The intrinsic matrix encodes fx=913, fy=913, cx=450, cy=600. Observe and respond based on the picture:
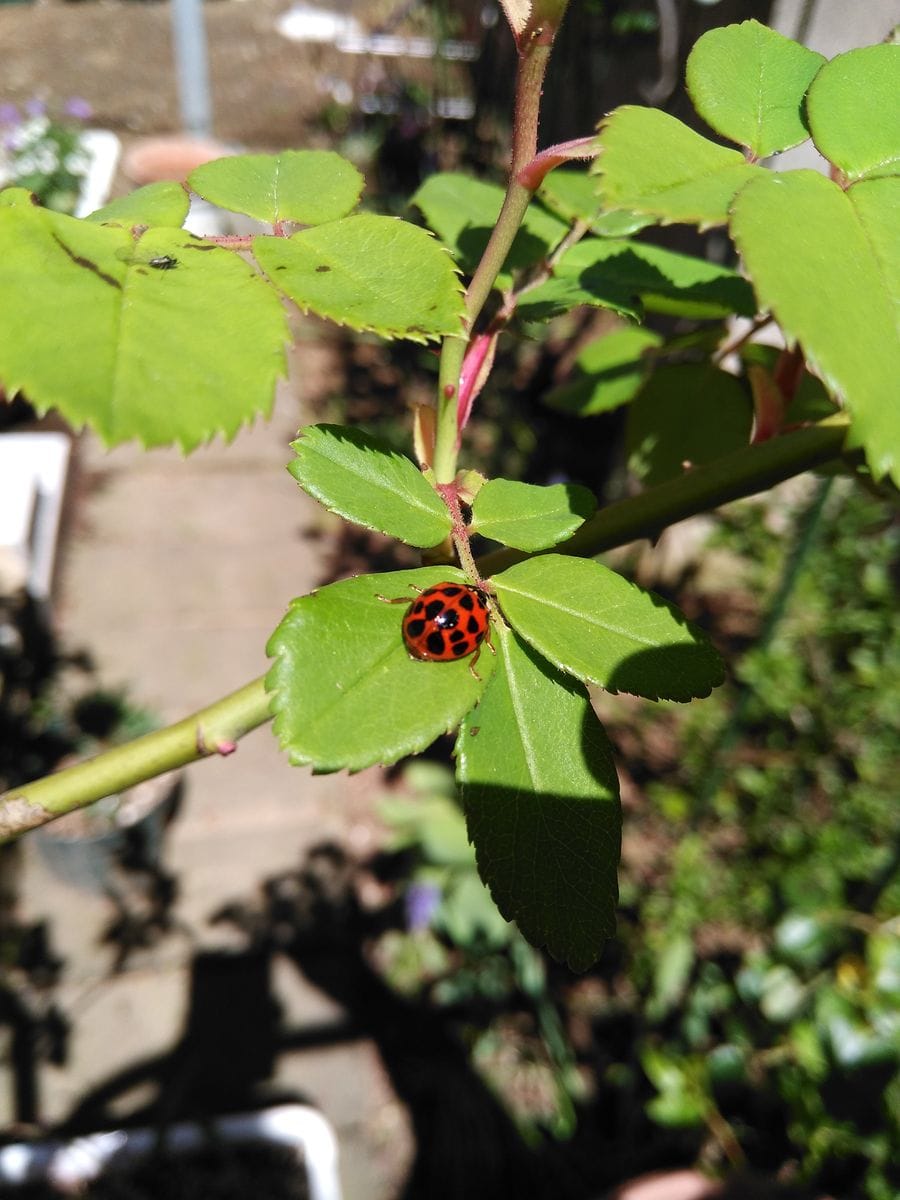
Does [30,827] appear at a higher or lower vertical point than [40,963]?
higher

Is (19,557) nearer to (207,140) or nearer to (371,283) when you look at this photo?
(371,283)

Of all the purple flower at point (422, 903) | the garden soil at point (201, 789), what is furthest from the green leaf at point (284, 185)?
the purple flower at point (422, 903)

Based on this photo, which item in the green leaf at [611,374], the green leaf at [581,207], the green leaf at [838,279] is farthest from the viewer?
the green leaf at [611,374]

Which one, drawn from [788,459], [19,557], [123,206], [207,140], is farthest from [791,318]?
[207,140]

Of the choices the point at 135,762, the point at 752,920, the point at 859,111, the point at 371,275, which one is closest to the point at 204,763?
the point at 752,920

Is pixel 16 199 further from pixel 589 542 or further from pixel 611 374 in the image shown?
pixel 611 374

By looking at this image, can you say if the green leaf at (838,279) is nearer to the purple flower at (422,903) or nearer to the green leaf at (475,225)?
the green leaf at (475,225)

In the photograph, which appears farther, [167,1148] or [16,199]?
[167,1148]
